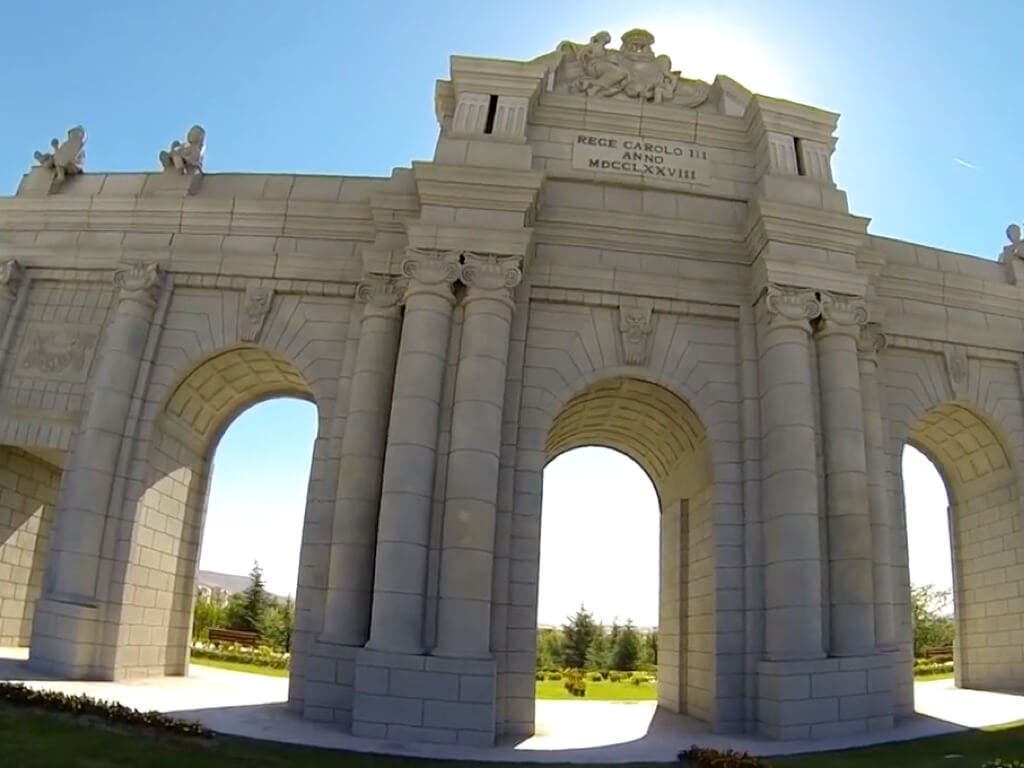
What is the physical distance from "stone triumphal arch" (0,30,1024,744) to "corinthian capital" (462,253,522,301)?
0.06m

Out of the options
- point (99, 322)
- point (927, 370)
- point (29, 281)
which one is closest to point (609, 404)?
point (927, 370)

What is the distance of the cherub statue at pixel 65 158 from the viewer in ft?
66.4

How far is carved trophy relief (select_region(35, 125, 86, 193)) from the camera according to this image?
20234 millimetres

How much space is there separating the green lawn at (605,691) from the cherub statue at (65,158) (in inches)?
701

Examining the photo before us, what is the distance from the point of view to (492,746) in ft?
43.2

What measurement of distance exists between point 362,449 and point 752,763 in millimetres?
8792

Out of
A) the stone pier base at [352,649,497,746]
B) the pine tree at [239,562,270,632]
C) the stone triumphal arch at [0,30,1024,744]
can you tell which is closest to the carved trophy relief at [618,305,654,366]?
the stone triumphal arch at [0,30,1024,744]

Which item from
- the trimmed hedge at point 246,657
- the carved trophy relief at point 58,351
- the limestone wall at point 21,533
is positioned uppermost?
the carved trophy relief at point 58,351

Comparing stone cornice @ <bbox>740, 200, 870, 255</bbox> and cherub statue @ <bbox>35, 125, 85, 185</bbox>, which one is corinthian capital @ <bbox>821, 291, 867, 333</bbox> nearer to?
stone cornice @ <bbox>740, 200, 870, 255</bbox>

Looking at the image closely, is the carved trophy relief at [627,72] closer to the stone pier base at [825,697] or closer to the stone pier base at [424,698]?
the stone pier base at [825,697]

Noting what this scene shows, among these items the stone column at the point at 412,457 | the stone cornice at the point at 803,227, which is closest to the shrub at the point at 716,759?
the stone column at the point at 412,457

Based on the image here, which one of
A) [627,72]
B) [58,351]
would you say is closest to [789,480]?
[627,72]

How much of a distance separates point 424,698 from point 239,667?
12382 mm

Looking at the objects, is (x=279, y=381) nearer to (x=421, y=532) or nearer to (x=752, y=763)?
(x=421, y=532)
